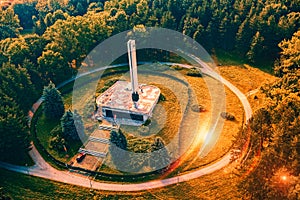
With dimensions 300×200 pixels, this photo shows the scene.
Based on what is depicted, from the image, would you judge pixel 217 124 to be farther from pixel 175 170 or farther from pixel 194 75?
pixel 194 75

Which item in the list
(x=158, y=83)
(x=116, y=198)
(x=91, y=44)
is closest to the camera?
(x=116, y=198)

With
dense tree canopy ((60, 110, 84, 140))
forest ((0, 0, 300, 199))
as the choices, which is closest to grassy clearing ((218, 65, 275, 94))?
forest ((0, 0, 300, 199))

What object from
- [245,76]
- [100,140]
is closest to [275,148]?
[100,140]

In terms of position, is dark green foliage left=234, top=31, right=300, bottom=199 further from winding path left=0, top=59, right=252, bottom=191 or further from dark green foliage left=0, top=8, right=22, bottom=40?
dark green foliage left=0, top=8, right=22, bottom=40

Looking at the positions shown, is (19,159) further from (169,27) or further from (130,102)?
(169,27)

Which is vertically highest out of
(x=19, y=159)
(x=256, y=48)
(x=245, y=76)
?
(x=256, y=48)

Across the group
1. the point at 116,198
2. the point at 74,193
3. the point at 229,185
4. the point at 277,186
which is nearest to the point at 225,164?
the point at 229,185
